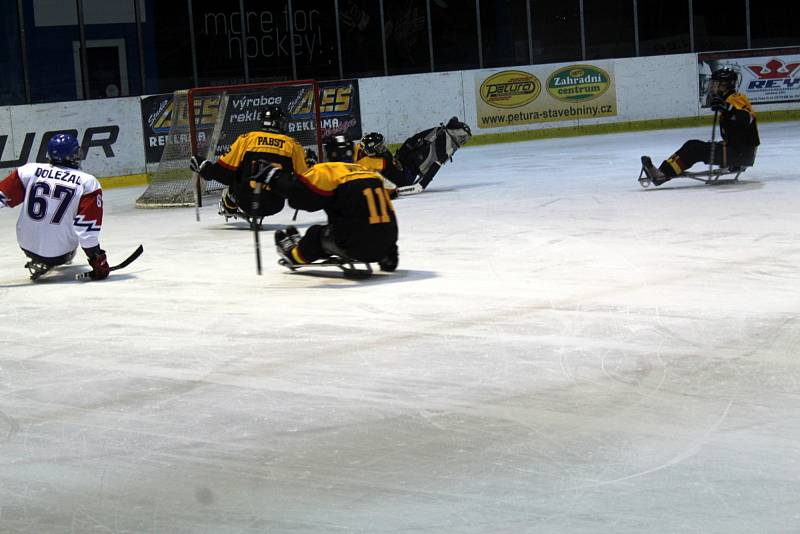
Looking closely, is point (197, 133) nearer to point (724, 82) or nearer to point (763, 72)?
point (724, 82)

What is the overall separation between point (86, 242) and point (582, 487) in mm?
5379

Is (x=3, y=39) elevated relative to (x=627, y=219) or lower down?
elevated

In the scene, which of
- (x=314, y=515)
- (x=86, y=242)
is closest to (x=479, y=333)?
(x=314, y=515)

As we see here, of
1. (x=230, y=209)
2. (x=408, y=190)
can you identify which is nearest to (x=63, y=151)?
(x=230, y=209)

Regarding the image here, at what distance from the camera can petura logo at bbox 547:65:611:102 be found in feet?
67.9

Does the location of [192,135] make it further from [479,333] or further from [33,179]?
[479,333]

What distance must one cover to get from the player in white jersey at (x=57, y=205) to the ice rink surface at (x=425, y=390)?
22 centimetres

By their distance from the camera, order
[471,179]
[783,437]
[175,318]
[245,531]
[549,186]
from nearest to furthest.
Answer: [245,531] → [783,437] → [175,318] → [549,186] → [471,179]

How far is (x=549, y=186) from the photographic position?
13383 mm

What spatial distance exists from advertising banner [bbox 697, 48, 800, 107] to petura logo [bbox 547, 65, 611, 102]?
5.61 feet

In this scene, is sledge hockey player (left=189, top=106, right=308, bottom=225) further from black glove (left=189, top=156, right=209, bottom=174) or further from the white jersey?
the white jersey

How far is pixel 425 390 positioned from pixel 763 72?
17796 mm

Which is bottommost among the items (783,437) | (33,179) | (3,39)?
(783,437)

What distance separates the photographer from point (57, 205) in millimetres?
8242
